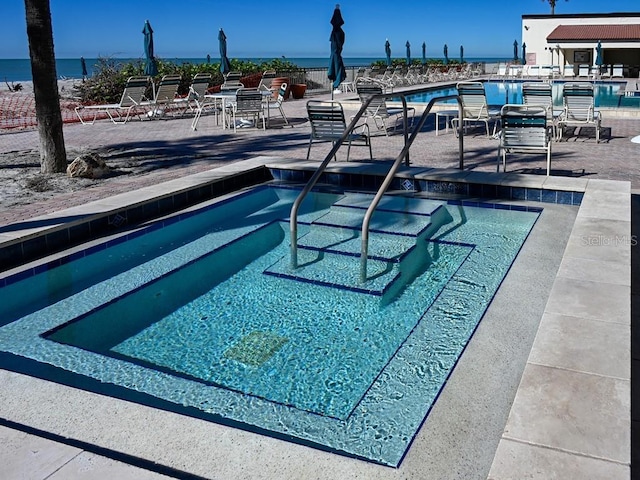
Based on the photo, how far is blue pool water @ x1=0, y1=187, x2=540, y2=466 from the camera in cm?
317

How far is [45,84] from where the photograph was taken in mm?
7906

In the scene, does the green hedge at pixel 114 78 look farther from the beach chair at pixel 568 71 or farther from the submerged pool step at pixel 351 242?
the beach chair at pixel 568 71

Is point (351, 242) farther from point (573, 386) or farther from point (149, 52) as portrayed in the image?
point (149, 52)

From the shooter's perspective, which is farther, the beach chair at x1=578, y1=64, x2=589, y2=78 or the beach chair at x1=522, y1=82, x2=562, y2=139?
the beach chair at x1=578, y1=64, x2=589, y2=78

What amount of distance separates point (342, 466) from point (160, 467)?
26.7 inches

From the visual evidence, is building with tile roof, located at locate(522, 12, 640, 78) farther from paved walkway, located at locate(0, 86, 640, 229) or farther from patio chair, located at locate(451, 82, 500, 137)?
paved walkway, located at locate(0, 86, 640, 229)

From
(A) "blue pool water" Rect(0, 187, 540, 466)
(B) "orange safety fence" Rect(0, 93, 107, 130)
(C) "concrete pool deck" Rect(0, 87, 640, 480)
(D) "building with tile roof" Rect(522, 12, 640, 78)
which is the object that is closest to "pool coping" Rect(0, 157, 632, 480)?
(C) "concrete pool deck" Rect(0, 87, 640, 480)

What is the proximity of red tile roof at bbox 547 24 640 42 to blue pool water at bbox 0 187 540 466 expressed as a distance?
3314cm

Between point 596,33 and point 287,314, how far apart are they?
37.8m

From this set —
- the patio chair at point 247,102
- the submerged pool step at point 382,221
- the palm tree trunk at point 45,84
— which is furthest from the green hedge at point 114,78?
the submerged pool step at point 382,221

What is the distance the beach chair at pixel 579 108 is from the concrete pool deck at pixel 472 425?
6.77 meters

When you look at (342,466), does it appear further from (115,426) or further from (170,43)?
(170,43)

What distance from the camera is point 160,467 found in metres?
2.34

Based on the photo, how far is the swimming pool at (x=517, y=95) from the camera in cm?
1767
